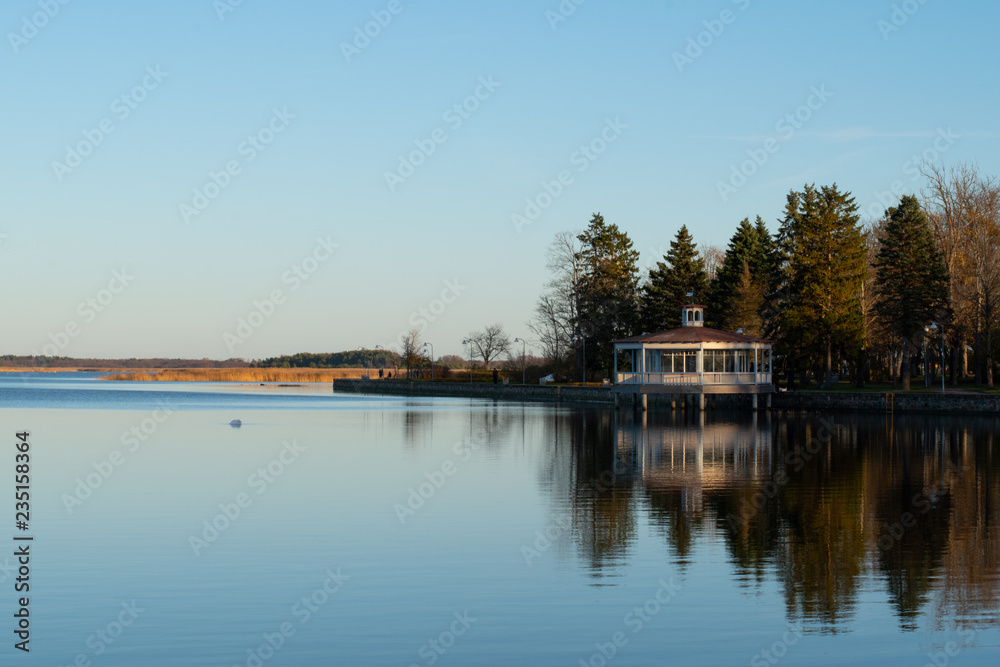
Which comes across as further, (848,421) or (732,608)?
(848,421)

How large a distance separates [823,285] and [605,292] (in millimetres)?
21478

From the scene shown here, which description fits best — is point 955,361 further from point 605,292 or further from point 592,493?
point 592,493

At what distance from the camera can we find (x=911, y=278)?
6303cm

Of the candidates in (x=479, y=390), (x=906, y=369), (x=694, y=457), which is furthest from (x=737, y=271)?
(x=694, y=457)

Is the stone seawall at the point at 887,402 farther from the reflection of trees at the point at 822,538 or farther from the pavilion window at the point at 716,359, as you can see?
the reflection of trees at the point at 822,538

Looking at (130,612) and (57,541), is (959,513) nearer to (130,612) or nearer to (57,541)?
(130,612)

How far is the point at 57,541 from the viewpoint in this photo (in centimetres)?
1634

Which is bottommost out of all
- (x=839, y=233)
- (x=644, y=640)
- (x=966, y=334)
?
(x=644, y=640)

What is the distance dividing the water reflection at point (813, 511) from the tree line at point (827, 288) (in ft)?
81.3

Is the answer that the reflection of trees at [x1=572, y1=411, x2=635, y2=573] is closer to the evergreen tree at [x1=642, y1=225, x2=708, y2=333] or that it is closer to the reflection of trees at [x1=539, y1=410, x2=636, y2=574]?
the reflection of trees at [x1=539, y1=410, x2=636, y2=574]

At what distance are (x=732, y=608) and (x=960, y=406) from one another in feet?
151

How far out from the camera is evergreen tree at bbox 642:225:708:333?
8056 cm

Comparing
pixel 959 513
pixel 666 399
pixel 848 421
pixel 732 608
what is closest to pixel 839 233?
pixel 666 399

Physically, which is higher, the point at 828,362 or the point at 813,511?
the point at 828,362
